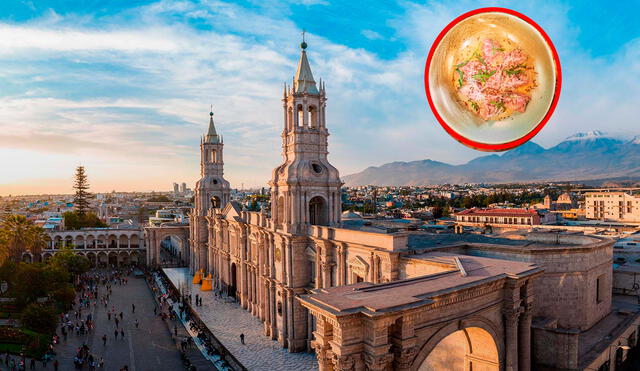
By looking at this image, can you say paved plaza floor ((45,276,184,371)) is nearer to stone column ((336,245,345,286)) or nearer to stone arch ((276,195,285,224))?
stone arch ((276,195,285,224))

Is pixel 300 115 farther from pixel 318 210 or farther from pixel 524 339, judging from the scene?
pixel 524 339

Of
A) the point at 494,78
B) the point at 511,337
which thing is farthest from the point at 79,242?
the point at 494,78

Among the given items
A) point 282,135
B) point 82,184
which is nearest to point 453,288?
point 282,135

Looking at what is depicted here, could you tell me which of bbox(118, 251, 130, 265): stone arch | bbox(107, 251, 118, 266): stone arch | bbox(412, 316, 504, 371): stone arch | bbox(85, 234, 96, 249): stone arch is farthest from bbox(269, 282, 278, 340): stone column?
bbox(85, 234, 96, 249): stone arch

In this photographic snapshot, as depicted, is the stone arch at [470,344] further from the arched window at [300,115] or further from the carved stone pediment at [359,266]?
the arched window at [300,115]

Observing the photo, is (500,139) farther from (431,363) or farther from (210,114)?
(210,114)

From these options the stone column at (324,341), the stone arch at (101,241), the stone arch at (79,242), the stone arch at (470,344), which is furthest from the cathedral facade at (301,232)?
the stone arch at (79,242)
